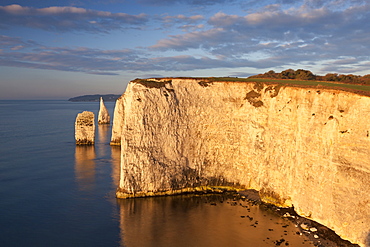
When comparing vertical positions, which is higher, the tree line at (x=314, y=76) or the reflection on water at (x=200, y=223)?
the tree line at (x=314, y=76)

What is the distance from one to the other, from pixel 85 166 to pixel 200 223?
24.9 meters

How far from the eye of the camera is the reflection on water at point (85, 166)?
35.1m

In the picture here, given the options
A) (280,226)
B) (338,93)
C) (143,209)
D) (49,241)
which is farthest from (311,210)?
(49,241)

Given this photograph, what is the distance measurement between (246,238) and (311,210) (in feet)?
21.6

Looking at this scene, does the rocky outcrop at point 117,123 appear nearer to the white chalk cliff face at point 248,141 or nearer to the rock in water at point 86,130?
the rock in water at point 86,130

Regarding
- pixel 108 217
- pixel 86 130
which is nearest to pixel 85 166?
pixel 86 130

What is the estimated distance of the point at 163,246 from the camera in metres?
21.0

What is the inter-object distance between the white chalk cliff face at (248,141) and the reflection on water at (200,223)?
88.5 inches

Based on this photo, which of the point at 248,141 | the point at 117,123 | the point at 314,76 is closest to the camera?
the point at 248,141

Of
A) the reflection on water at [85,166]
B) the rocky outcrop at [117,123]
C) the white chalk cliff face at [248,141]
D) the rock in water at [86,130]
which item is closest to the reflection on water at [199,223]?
the reflection on water at [85,166]

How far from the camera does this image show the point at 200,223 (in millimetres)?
25172

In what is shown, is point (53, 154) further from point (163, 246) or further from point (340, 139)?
point (340, 139)

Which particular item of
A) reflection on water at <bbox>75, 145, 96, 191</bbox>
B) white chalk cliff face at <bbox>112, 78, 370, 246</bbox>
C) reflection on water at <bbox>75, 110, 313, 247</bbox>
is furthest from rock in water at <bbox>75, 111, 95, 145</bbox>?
white chalk cliff face at <bbox>112, 78, 370, 246</bbox>

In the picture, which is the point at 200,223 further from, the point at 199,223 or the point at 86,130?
the point at 86,130
